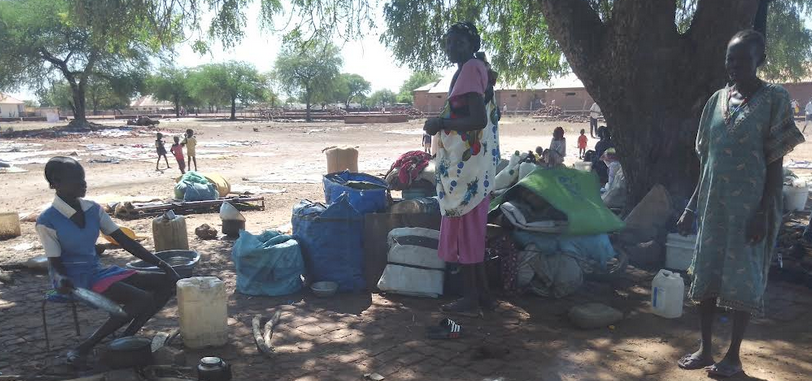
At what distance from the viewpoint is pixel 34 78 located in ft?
117

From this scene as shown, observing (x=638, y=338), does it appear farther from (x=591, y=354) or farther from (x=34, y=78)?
(x=34, y=78)

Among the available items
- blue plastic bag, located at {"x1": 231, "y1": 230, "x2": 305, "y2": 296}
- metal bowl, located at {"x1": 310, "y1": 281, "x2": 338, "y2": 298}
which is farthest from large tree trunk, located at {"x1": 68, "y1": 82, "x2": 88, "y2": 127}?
metal bowl, located at {"x1": 310, "y1": 281, "x2": 338, "y2": 298}

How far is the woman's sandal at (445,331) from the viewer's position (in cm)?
361

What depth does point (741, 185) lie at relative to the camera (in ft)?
9.30

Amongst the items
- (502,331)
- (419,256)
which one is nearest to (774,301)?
(502,331)

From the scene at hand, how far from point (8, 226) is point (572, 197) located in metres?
6.75

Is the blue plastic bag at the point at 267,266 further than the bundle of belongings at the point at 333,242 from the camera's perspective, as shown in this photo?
No

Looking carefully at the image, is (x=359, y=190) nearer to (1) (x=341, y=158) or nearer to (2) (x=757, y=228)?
(2) (x=757, y=228)

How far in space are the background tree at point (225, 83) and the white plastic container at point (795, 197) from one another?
175ft

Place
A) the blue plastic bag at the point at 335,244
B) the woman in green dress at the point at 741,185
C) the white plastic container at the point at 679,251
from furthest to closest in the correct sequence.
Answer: the white plastic container at the point at 679,251, the blue plastic bag at the point at 335,244, the woman in green dress at the point at 741,185

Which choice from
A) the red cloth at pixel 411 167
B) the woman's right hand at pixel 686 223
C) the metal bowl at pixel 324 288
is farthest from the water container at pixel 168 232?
the woman's right hand at pixel 686 223

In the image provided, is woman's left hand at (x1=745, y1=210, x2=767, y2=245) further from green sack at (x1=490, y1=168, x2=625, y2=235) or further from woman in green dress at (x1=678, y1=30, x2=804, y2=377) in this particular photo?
green sack at (x1=490, y1=168, x2=625, y2=235)

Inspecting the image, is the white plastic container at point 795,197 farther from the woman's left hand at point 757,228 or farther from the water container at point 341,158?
the water container at point 341,158

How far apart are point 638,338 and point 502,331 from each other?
2.87 ft
